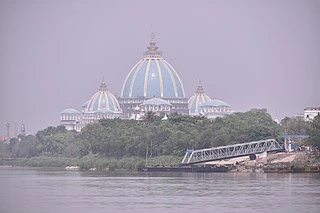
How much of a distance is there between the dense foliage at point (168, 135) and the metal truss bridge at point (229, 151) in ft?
5.83

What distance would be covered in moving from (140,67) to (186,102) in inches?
321

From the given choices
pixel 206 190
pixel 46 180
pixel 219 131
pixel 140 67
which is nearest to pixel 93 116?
pixel 140 67

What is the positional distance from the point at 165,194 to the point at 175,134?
1630 inches

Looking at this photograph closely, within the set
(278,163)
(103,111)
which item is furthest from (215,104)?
(278,163)

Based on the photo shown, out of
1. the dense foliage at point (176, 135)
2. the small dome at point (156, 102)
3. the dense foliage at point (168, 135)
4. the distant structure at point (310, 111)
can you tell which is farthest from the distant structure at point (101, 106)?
the dense foliage at point (176, 135)

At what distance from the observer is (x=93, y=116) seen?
596 feet

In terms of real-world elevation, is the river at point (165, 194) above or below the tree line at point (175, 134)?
below

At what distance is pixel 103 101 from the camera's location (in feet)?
602

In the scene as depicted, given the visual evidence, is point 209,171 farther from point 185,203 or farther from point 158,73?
point 158,73

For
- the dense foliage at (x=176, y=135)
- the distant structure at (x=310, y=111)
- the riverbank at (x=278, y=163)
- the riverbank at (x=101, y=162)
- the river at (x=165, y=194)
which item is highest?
the distant structure at (x=310, y=111)

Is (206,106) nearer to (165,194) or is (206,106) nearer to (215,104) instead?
(215,104)

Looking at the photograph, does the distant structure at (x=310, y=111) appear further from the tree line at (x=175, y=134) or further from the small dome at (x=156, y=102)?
the small dome at (x=156, y=102)

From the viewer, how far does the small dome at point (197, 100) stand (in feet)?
594

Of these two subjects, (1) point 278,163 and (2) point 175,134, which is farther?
(2) point 175,134
